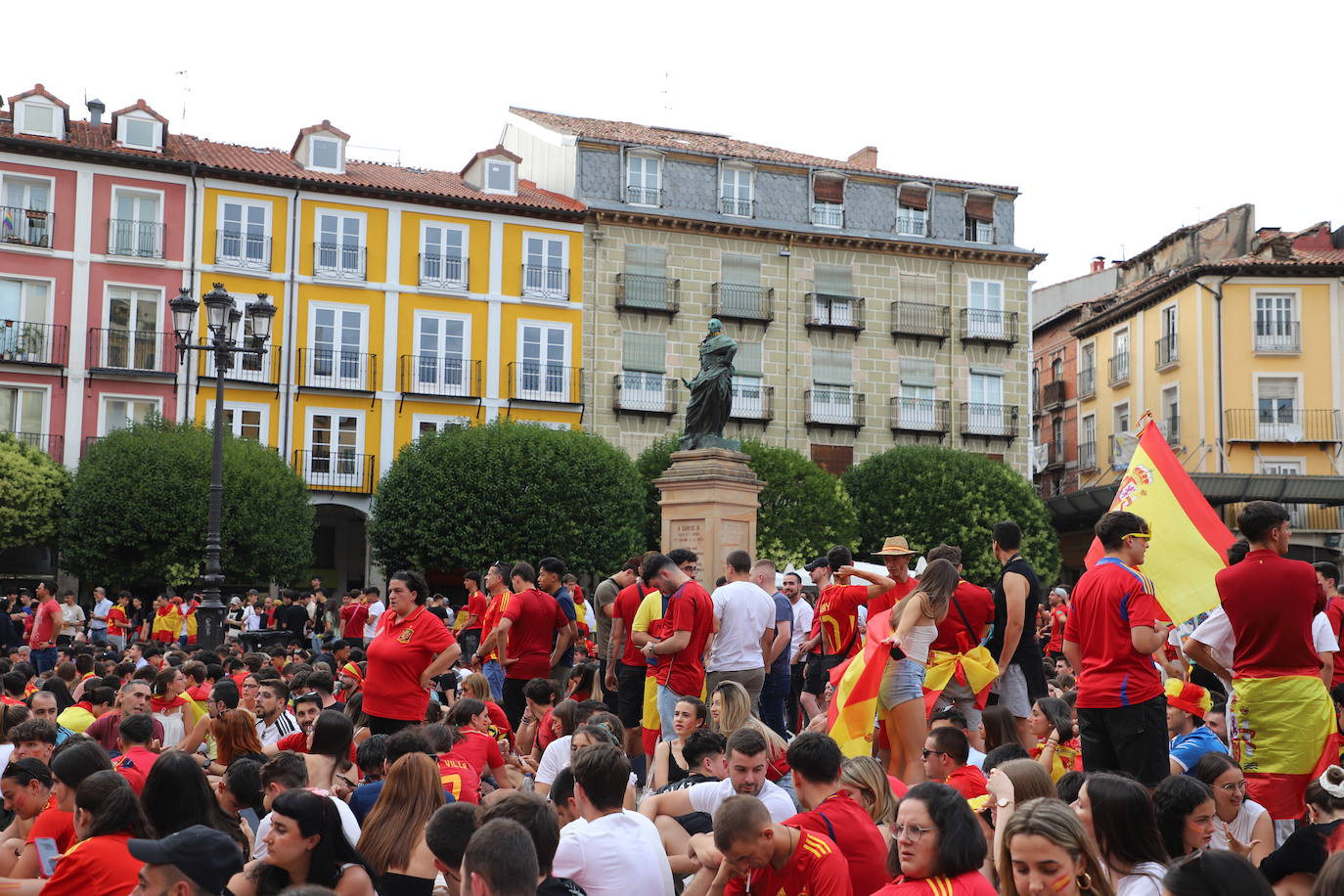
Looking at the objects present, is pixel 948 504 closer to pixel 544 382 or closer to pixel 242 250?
pixel 544 382

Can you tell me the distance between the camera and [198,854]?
530 centimetres

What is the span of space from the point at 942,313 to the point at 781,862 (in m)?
43.8

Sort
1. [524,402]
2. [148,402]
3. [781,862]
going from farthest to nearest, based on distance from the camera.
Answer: [524,402] < [148,402] < [781,862]

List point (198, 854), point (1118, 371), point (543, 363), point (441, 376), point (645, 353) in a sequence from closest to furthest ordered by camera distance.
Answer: point (198, 854), point (441, 376), point (543, 363), point (645, 353), point (1118, 371)

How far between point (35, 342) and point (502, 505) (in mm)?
13392

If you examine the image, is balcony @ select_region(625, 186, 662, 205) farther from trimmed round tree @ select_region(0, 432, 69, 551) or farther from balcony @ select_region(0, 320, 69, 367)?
trimmed round tree @ select_region(0, 432, 69, 551)

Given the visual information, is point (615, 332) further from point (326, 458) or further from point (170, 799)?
point (170, 799)

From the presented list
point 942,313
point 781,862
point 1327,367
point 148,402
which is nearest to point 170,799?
point 781,862

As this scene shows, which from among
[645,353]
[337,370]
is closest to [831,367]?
[645,353]

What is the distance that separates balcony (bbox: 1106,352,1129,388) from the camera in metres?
52.0

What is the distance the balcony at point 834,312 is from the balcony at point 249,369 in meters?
16.5

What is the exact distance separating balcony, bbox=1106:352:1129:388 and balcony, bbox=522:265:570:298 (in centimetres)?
2080

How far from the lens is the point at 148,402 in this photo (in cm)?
4047

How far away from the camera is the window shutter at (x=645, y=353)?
147ft
